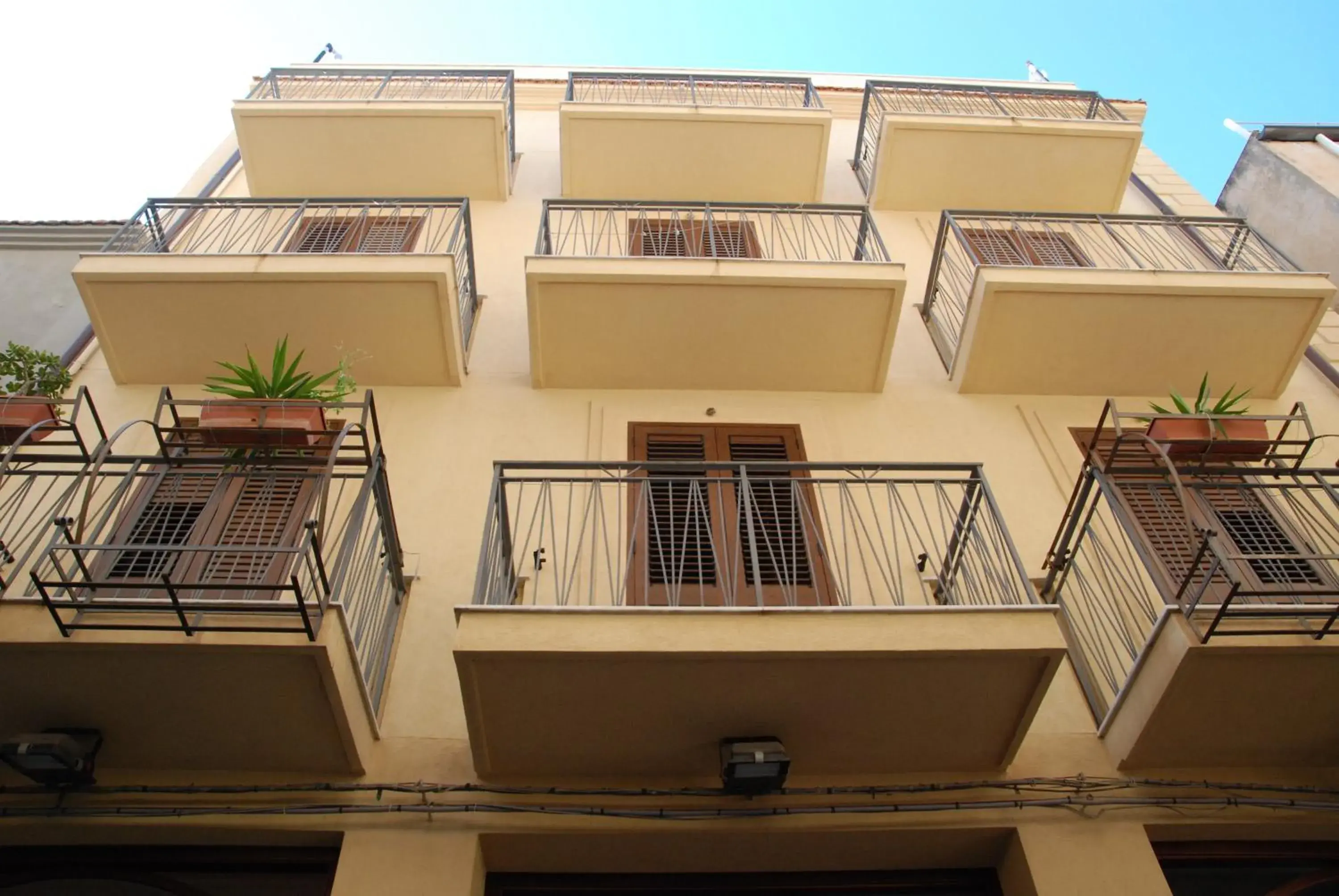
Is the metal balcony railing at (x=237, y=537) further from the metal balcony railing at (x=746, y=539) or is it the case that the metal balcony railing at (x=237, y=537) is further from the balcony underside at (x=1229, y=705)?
the balcony underside at (x=1229, y=705)

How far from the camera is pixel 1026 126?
37.0 feet

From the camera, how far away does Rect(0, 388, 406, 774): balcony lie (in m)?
4.70

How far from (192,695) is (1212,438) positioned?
6.15 meters

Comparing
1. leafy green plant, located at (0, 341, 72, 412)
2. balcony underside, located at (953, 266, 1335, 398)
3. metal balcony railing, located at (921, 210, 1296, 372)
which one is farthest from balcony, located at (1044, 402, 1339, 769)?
leafy green plant, located at (0, 341, 72, 412)

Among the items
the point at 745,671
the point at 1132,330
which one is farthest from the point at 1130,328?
the point at 745,671

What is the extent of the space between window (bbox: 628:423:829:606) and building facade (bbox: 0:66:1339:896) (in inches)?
2.1

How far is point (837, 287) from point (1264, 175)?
767 cm

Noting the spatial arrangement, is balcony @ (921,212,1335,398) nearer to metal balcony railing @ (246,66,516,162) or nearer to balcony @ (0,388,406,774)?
balcony @ (0,388,406,774)

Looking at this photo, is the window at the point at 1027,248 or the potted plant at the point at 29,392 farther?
the window at the point at 1027,248

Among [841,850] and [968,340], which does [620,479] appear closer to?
[841,850]

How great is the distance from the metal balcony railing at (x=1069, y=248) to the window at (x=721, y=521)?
2.32m

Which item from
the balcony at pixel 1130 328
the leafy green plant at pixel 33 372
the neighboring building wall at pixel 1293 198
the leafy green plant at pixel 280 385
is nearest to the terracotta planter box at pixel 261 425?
the leafy green plant at pixel 280 385

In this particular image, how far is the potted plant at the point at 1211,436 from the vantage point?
20.0ft

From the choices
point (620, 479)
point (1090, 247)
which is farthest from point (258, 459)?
point (1090, 247)
